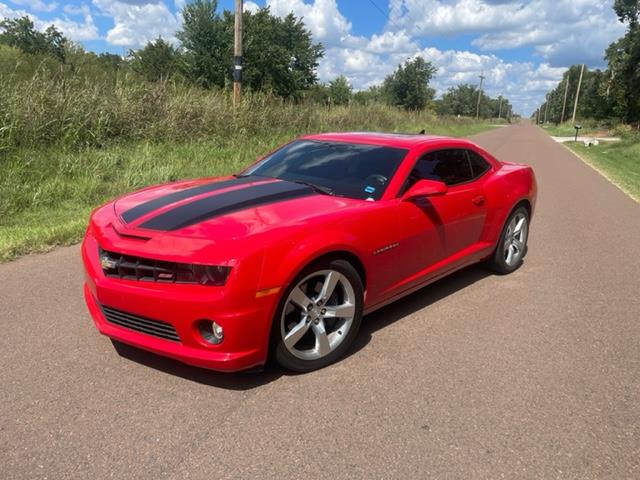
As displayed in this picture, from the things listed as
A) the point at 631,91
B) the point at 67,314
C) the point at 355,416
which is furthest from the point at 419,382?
the point at 631,91

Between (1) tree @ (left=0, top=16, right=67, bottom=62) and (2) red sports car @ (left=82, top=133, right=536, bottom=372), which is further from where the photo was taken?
(1) tree @ (left=0, top=16, right=67, bottom=62)

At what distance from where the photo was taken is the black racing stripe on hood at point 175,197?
3.42 m

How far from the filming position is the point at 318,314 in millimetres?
3330

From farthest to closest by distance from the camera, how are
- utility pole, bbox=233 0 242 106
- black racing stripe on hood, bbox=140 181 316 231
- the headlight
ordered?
utility pole, bbox=233 0 242 106
black racing stripe on hood, bbox=140 181 316 231
the headlight

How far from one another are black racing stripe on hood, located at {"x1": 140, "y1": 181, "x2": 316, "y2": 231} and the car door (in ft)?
2.64

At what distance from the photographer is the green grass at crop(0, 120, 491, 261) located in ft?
20.6

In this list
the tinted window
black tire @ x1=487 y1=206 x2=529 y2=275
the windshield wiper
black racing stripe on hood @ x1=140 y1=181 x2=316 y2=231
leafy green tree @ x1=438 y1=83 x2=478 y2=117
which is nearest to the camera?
black racing stripe on hood @ x1=140 y1=181 x2=316 y2=231

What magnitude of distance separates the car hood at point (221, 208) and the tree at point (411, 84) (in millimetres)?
49047

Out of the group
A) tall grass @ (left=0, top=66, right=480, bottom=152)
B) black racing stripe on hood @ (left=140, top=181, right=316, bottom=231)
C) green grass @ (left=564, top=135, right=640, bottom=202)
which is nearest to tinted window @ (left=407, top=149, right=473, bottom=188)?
black racing stripe on hood @ (left=140, top=181, right=316, bottom=231)

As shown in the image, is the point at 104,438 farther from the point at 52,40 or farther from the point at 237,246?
the point at 52,40

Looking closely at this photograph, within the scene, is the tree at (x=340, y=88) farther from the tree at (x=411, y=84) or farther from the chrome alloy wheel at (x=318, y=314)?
the chrome alloy wheel at (x=318, y=314)

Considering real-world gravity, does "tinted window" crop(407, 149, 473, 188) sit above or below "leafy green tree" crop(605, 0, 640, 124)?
below

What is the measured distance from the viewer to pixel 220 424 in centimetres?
276

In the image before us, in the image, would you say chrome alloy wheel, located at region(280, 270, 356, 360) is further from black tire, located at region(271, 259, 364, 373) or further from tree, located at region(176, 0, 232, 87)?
tree, located at region(176, 0, 232, 87)
